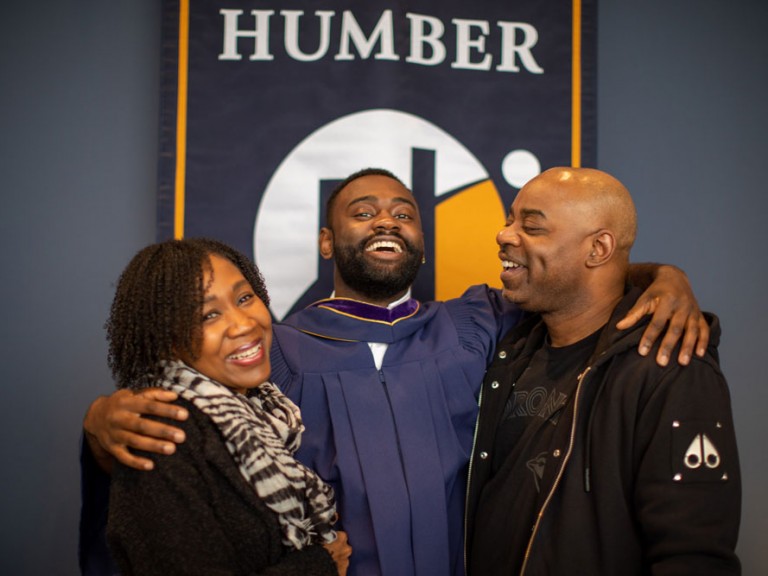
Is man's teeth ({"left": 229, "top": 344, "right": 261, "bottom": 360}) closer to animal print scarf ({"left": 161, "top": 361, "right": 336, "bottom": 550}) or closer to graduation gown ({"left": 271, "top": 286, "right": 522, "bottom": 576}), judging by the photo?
animal print scarf ({"left": 161, "top": 361, "right": 336, "bottom": 550})

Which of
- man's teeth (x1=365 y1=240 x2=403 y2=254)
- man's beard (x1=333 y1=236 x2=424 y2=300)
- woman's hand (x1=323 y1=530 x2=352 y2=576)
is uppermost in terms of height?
man's teeth (x1=365 y1=240 x2=403 y2=254)

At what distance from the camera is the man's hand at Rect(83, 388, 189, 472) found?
1.40 meters

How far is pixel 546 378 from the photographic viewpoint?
6.57ft

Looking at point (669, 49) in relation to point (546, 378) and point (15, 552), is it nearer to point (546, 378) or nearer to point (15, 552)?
point (546, 378)

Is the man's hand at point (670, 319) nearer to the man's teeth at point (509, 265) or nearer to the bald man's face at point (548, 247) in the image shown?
the bald man's face at point (548, 247)

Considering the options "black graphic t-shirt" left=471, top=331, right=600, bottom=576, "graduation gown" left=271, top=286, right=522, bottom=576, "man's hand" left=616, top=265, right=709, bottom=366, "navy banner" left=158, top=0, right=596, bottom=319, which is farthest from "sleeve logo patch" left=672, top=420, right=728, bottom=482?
"navy banner" left=158, top=0, right=596, bottom=319

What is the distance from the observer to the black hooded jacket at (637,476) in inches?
60.2

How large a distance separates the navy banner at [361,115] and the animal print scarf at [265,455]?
1302 mm

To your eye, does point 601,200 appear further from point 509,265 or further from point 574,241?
point 509,265

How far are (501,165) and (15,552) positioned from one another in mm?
2464

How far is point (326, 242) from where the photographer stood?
2.64 meters

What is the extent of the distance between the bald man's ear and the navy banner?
36.0 inches

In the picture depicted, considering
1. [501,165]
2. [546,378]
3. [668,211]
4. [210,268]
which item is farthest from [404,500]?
[668,211]

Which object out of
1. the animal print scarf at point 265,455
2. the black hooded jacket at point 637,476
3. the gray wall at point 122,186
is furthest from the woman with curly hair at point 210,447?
the gray wall at point 122,186
